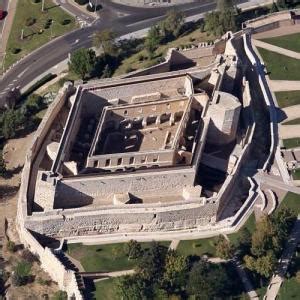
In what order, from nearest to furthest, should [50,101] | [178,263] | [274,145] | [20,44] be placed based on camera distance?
[178,263]
[274,145]
[50,101]
[20,44]

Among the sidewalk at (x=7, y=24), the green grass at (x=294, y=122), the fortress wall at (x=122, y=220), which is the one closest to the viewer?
the fortress wall at (x=122, y=220)

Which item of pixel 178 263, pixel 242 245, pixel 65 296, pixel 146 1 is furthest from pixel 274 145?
pixel 146 1

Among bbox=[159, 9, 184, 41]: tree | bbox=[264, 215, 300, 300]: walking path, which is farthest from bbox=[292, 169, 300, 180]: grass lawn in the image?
bbox=[159, 9, 184, 41]: tree

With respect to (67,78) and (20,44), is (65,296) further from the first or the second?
(20,44)

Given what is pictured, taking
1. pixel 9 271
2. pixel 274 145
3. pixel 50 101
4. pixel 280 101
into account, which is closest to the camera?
pixel 9 271

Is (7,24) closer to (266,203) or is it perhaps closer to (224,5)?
(224,5)

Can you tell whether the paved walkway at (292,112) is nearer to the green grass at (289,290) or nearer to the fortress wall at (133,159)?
the fortress wall at (133,159)

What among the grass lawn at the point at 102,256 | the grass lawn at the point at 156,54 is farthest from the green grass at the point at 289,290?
the grass lawn at the point at 156,54
